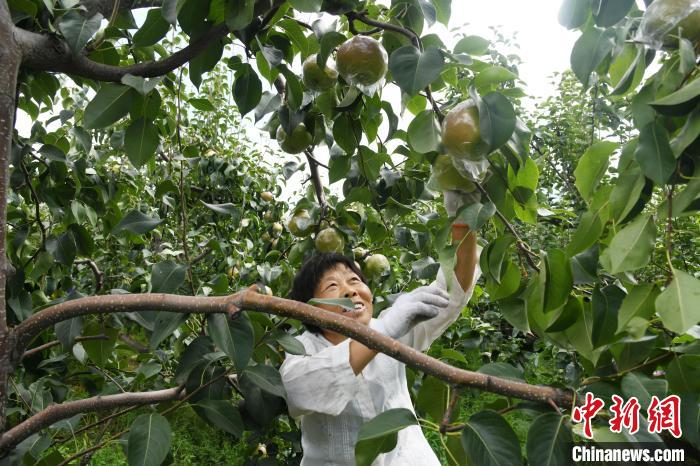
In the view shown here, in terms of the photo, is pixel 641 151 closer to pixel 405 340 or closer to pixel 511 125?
pixel 511 125

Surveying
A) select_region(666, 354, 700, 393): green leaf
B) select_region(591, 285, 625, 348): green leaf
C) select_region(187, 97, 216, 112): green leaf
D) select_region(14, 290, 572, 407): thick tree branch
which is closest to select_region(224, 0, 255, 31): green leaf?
select_region(14, 290, 572, 407): thick tree branch

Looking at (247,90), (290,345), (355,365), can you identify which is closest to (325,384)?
(355,365)

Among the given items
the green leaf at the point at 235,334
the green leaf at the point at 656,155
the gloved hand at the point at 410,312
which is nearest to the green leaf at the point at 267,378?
the green leaf at the point at 235,334

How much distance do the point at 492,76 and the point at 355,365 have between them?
56 centimetres

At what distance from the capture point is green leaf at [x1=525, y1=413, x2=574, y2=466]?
611 mm

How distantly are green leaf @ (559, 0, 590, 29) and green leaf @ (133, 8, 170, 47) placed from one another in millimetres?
602

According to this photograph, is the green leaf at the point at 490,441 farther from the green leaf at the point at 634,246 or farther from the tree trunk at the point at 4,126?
the tree trunk at the point at 4,126

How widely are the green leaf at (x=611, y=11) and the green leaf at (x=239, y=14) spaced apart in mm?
445

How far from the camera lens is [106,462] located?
3375mm

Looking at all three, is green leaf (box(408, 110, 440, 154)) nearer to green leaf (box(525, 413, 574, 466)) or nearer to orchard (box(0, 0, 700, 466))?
orchard (box(0, 0, 700, 466))

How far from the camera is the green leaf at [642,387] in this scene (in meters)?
0.61

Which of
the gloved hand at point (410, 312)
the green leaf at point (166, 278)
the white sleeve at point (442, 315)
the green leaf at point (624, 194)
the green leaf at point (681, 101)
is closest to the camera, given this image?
the green leaf at point (681, 101)

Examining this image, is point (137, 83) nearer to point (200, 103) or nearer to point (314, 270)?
point (200, 103)

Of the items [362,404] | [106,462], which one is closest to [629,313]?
[362,404]
